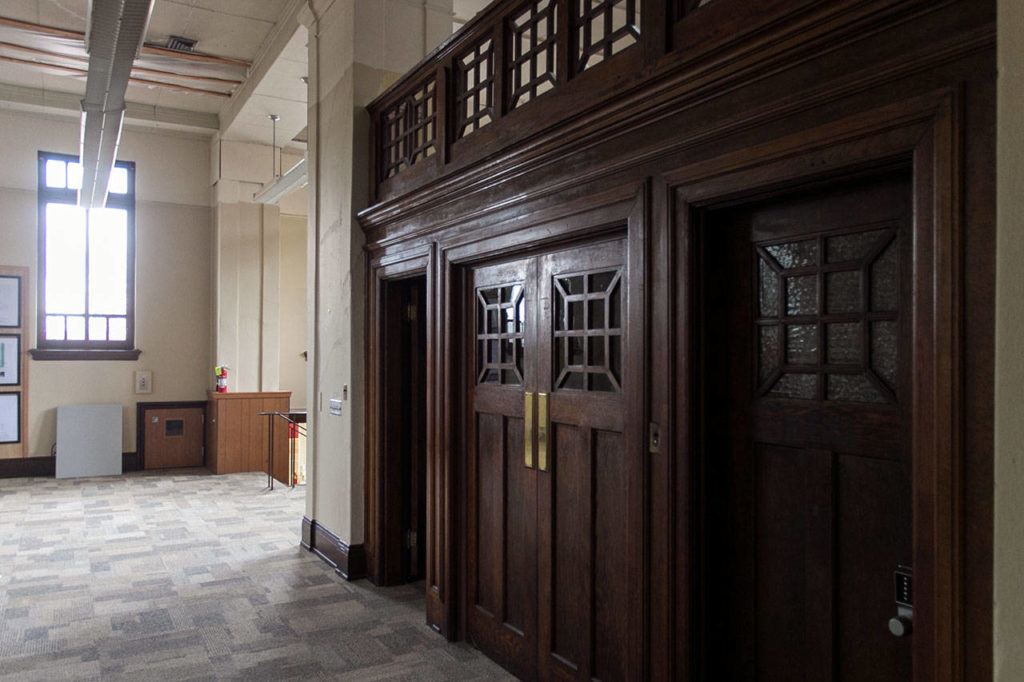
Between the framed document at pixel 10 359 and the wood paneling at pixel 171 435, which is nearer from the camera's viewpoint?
the framed document at pixel 10 359

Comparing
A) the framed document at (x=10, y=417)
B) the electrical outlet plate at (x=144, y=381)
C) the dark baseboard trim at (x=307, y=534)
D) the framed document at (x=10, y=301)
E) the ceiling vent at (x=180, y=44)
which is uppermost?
the ceiling vent at (x=180, y=44)

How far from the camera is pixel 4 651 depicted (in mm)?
3625

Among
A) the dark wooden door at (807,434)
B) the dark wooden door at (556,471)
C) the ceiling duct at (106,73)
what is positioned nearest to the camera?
the dark wooden door at (807,434)

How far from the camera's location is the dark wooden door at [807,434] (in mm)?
1932

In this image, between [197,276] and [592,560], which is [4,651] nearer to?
[592,560]

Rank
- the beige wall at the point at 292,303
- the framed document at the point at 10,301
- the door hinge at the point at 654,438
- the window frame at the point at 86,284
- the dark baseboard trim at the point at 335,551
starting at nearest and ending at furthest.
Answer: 1. the door hinge at the point at 654,438
2. the dark baseboard trim at the point at 335,551
3. the framed document at the point at 10,301
4. the window frame at the point at 86,284
5. the beige wall at the point at 292,303

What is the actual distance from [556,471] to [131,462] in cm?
785

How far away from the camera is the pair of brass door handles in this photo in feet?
10.4

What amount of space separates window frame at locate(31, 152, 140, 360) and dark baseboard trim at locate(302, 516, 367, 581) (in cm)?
512

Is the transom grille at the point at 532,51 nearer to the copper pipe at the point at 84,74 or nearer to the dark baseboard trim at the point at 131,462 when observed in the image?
the copper pipe at the point at 84,74

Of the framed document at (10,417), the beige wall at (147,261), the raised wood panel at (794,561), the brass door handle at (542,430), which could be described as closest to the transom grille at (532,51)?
the brass door handle at (542,430)

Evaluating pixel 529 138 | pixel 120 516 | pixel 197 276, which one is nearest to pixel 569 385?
pixel 529 138

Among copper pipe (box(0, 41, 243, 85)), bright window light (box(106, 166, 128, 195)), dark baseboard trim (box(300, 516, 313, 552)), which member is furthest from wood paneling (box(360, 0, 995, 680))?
bright window light (box(106, 166, 128, 195))

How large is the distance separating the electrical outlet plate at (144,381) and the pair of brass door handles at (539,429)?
7.60 m
